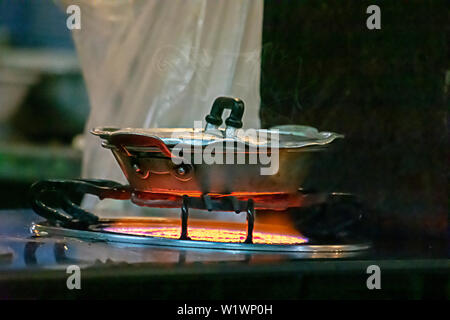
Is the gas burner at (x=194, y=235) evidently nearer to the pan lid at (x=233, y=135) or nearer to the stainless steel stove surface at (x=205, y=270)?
Answer: the stainless steel stove surface at (x=205, y=270)

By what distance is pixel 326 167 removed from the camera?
177cm

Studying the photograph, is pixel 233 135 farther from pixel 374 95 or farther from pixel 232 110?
pixel 374 95

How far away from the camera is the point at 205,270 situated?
118 centimetres

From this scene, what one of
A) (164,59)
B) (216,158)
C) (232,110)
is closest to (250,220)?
(216,158)

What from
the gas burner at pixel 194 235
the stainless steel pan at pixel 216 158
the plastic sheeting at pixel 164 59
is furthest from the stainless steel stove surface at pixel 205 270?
the plastic sheeting at pixel 164 59

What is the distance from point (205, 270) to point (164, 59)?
0.91m

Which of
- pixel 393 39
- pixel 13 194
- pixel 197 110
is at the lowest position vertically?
pixel 13 194

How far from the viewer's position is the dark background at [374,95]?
1652 mm

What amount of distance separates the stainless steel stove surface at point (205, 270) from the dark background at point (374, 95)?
12.0 inches

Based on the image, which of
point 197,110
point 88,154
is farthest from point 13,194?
point 197,110

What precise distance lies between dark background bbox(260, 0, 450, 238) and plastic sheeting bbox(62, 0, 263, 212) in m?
0.08

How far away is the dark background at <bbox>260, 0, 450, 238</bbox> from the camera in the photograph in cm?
165
